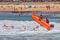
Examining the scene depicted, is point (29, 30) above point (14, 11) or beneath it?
above

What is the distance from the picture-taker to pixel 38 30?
24.1 m

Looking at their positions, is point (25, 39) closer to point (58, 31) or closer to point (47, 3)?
point (58, 31)

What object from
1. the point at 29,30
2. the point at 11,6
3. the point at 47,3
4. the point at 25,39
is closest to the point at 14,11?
the point at 11,6

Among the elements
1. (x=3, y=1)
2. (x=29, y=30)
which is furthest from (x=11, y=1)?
(x=29, y=30)

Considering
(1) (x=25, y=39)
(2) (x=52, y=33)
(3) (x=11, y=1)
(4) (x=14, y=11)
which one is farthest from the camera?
(3) (x=11, y=1)

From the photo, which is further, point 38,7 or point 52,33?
point 38,7

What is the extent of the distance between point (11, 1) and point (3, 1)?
49.8 inches

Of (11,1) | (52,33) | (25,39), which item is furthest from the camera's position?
(11,1)

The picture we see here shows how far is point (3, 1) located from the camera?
45.2 m

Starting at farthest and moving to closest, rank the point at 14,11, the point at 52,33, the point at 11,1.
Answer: the point at 11,1, the point at 14,11, the point at 52,33

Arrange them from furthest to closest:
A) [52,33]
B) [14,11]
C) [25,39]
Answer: [14,11] → [52,33] → [25,39]

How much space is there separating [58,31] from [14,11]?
1975cm

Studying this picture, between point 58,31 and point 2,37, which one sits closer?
point 2,37

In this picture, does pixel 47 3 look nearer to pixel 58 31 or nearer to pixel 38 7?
pixel 38 7
